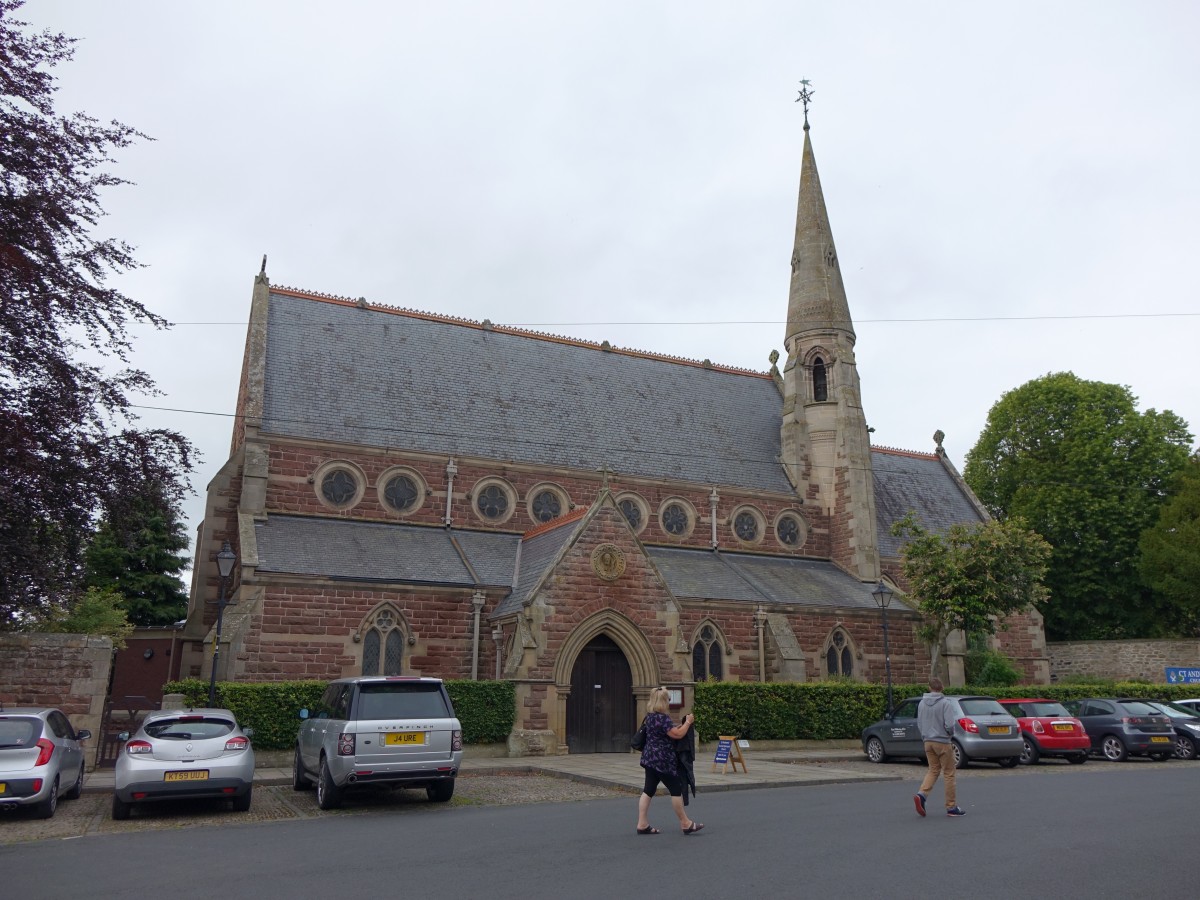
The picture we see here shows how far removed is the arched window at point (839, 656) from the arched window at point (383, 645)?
12786 millimetres

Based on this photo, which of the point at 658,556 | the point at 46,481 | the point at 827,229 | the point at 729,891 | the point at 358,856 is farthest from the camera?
Answer: the point at 827,229

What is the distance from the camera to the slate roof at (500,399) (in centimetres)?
2783

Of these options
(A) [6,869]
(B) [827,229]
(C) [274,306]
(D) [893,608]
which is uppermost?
(B) [827,229]

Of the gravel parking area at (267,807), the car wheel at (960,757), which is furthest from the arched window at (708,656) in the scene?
the gravel parking area at (267,807)

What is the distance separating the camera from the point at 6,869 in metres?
9.09

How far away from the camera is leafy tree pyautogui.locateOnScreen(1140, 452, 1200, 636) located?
38000 millimetres

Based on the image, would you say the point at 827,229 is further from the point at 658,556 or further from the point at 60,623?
the point at 60,623

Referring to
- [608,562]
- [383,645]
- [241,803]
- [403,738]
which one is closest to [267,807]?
[241,803]

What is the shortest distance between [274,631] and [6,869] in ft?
41.4

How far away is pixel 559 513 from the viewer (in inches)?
1137

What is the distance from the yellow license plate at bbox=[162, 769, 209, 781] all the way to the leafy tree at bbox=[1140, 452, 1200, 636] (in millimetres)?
38317

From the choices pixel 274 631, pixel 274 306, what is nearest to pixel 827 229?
pixel 274 306

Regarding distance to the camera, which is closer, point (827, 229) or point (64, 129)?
point (64, 129)

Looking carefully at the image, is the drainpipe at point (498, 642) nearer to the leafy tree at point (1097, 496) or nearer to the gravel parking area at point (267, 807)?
the gravel parking area at point (267, 807)
